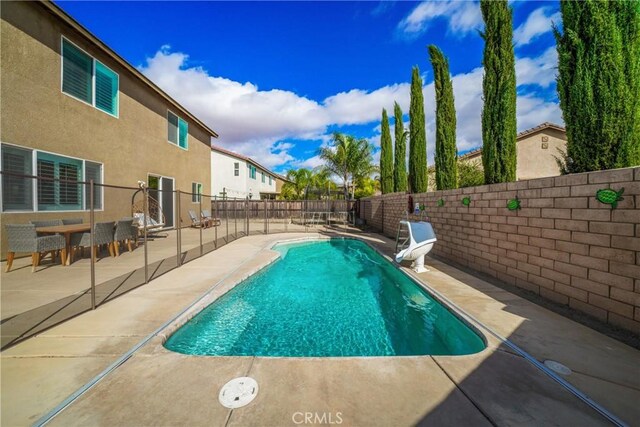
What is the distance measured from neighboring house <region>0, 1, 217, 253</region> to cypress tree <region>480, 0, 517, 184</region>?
21.7ft

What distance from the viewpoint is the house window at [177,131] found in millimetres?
12039

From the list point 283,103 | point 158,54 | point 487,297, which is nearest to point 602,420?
point 487,297

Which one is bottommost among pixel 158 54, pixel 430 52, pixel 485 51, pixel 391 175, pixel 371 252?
pixel 371 252

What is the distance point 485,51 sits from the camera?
221 inches

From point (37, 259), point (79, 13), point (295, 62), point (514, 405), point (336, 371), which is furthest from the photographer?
point (295, 62)

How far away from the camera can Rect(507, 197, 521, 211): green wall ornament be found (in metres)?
4.32

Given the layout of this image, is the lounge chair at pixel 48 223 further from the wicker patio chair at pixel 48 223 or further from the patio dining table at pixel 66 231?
the patio dining table at pixel 66 231

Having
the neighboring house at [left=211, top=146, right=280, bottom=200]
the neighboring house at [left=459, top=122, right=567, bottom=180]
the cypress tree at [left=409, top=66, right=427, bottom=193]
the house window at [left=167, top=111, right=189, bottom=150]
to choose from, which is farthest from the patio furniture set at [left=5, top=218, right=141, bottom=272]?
the neighboring house at [left=459, top=122, right=567, bottom=180]

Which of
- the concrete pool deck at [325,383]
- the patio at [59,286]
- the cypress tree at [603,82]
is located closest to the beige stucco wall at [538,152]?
the cypress tree at [603,82]

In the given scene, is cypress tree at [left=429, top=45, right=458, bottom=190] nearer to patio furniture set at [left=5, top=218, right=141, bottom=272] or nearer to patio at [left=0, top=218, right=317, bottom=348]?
patio at [left=0, top=218, right=317, bottom=348]

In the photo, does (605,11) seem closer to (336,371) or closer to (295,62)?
(336,371)

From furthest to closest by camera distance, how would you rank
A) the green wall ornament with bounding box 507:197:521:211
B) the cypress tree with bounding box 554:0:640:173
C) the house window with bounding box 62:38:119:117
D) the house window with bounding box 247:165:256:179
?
1. the house window with bounding box 247:165:256:179
2. the house window with bounding box 62:38:119:117
3. the green wall ornament with bounding box 507:197:521:211
4. the cypress tree with bounding box 554:0:640:173

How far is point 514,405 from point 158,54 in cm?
1935

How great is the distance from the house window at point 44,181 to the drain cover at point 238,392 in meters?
5.25
